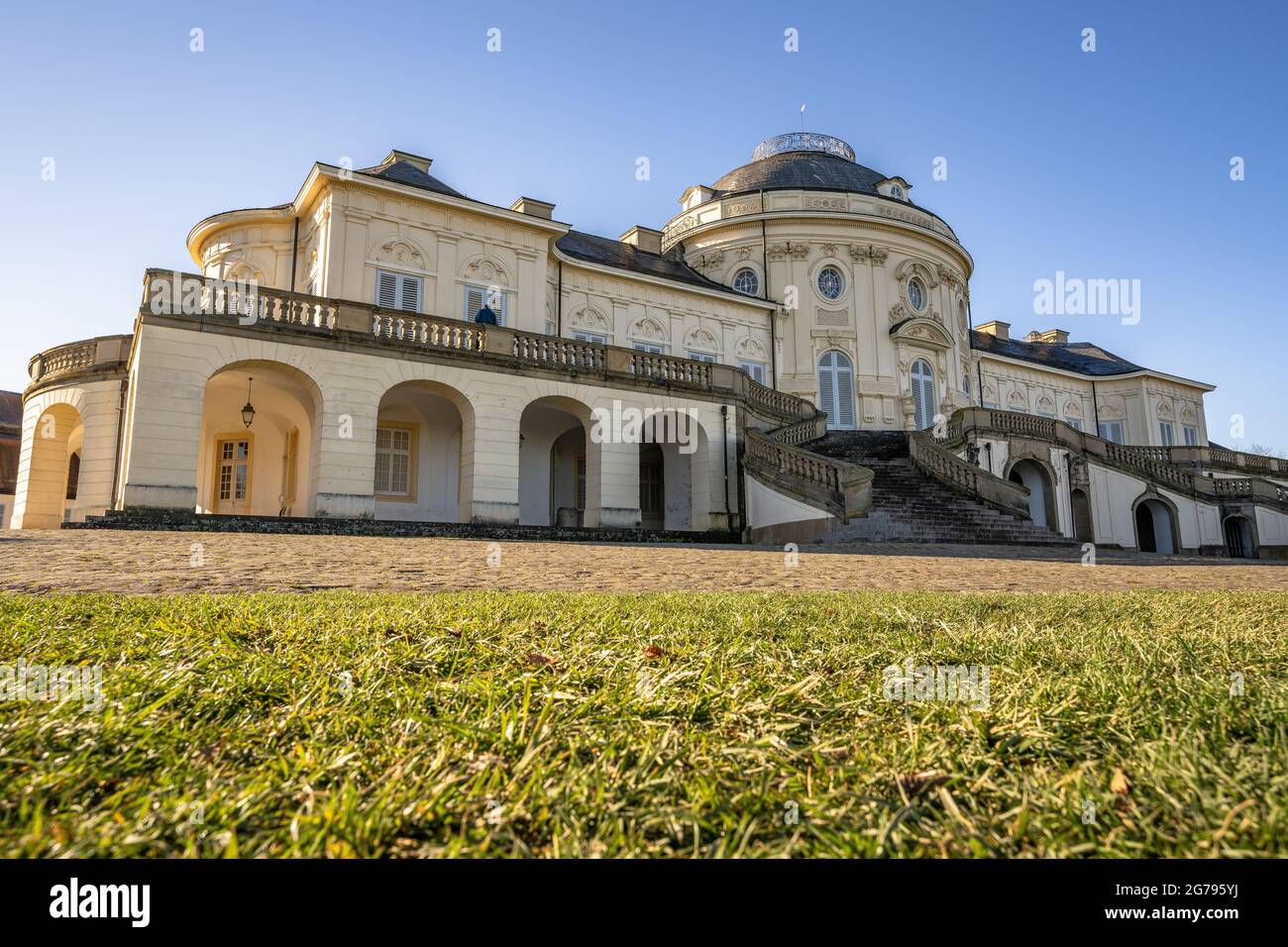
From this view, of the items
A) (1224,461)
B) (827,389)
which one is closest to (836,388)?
(827,389)

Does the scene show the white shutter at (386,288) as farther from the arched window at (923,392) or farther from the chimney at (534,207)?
the arched window at (923,392)

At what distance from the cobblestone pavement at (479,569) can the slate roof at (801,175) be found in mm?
26876

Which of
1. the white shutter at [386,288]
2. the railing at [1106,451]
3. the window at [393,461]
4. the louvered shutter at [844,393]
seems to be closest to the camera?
the window at [393,461]

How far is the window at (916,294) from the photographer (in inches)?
1426

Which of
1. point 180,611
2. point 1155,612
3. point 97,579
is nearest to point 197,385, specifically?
point 97,579

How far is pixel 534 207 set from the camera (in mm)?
27422

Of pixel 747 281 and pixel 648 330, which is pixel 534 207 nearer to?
pixel 648 330

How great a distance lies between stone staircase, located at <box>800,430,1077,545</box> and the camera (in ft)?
61.3

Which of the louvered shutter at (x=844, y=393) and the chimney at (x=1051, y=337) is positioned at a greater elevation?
the chimney at (x=1051, y=337)

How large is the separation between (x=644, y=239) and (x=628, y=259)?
4088 mm

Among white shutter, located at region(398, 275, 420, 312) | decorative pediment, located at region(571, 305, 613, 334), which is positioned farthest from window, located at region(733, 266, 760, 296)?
white shutter, located at region(398, 275, 420, 312)

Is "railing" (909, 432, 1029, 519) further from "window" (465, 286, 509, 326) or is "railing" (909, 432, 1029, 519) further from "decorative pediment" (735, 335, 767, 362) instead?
"window" (465, 286, 509, 326)

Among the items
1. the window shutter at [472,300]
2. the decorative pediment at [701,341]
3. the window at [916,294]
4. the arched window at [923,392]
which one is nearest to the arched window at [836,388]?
the arched window at [923,392]

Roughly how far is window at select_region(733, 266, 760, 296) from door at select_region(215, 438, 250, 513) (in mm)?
20747
